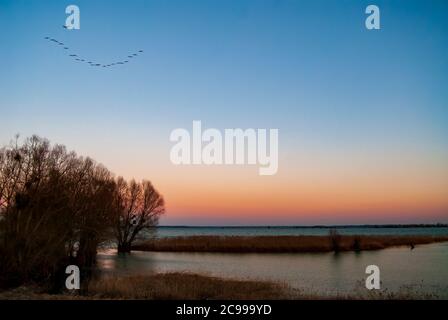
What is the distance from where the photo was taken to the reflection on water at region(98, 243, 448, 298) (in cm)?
2308

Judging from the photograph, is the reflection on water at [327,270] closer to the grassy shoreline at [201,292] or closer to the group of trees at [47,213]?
the grassy shoreline at [201,292]

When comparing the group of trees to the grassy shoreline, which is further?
the group of trees

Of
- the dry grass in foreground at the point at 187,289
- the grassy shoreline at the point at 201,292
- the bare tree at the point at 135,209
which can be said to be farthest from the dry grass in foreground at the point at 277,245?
the dry grass in foreground at the point at 187,289

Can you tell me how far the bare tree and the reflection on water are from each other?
1639 cm

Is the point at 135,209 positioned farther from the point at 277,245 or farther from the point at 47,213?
the point at 47,213

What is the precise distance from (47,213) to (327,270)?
16.7 m

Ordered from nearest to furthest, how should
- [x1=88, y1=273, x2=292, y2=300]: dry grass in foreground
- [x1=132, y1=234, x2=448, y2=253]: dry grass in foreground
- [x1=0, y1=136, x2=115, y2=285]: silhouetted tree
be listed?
1. [x1=88, y1=273, x2=292, y2=300]: dry grass in foreground
2. [x1=0, y1=136, x2=115, y2=285]: silhouetted tree
3. [x1=132, y1=234, x2=448, y2=253]: dry grass in foreground

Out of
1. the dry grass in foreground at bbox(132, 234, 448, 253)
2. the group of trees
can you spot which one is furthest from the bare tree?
the group of trees

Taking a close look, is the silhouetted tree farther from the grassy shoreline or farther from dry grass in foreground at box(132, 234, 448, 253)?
dry grass in foreground at box(132, 234, 448, 253)

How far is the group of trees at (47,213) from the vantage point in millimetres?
21562

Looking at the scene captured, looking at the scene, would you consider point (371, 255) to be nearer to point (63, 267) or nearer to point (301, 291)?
point (301, 291)

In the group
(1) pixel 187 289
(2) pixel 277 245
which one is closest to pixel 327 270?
(1) pixel 187 289

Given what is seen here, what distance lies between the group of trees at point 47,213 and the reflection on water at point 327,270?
3.84 metres

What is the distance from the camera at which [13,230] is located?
21.7 metres
